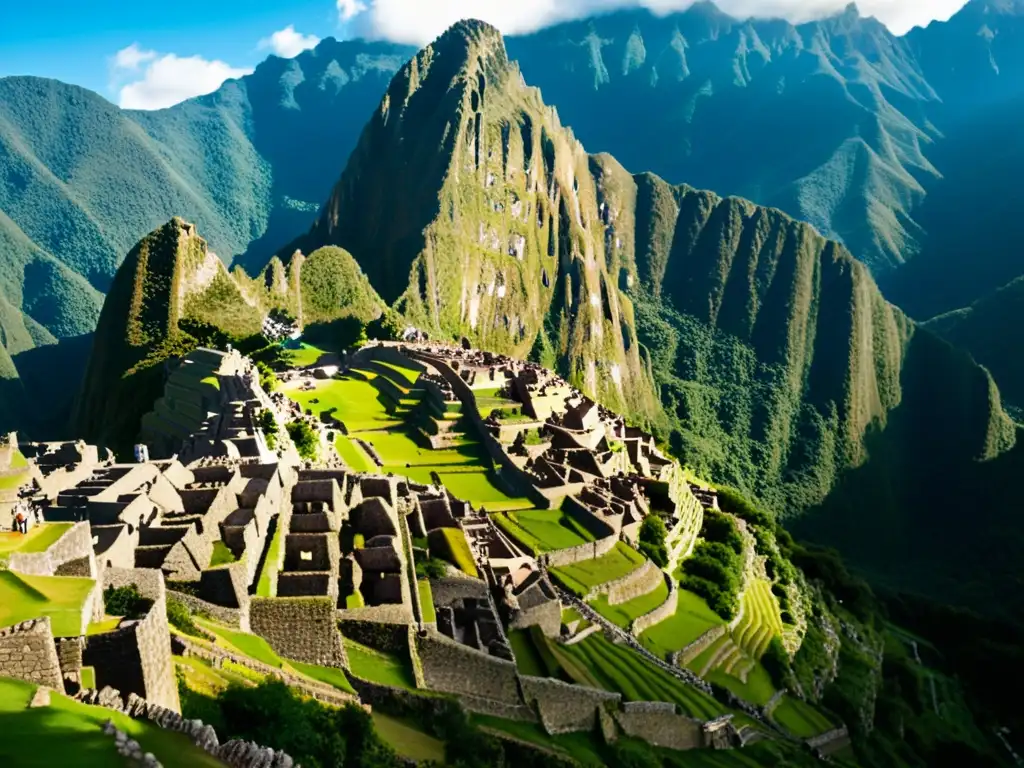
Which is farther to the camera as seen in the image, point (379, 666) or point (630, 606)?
point (630, 606)

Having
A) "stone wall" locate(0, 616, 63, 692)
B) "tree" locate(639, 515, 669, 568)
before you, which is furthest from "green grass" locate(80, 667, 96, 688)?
"tree" locate(639, 515, 669, 568)

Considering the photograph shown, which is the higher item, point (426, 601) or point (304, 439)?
point (304, 439)

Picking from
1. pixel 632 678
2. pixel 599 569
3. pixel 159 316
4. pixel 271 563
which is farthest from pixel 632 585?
pixel 159 316

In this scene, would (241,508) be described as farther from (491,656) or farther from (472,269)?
(472,269)

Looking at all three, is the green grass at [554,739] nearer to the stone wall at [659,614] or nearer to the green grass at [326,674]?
the green grass at [326,674]

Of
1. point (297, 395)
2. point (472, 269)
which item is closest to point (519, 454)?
point (297, 395)

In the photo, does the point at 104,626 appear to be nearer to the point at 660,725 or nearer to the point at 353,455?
the point at 660,725

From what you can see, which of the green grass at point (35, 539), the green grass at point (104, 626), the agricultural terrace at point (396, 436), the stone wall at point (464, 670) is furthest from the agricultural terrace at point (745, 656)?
the green grass at point (104, 626)
